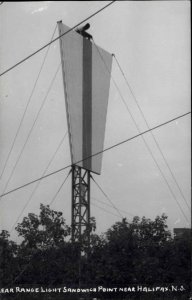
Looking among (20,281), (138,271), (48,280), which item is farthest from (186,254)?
(20,281)

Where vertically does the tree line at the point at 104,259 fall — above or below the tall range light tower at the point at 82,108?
Result: below

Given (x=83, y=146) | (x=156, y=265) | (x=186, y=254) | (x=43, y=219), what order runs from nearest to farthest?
(x=83, y=146) → (x=156, y=265) → (x=186, y=254) → (x=43, y=219)

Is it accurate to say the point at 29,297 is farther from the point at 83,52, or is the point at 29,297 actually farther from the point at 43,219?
the point at 83,52

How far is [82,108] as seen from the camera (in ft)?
52.1

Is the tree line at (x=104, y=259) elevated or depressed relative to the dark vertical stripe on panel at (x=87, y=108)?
depressed

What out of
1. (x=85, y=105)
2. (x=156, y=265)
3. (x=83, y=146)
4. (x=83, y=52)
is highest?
(x=83, y=52)

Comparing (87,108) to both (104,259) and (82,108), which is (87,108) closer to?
(82,108)

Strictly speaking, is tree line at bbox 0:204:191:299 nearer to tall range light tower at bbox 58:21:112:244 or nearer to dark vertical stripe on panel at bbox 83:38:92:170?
tall range light tower at bbox 58:21:112:244

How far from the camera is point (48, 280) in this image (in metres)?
17.2

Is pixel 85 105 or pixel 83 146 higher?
pixel 85 105

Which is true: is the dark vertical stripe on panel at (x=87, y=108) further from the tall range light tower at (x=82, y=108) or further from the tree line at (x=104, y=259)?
the tree line at (x=104, y=259)

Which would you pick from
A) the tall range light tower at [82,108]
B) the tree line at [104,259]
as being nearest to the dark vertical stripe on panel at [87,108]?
the tall range light tower at [82,108]

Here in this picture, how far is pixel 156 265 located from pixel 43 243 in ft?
17.3

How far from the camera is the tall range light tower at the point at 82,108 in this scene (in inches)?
612
